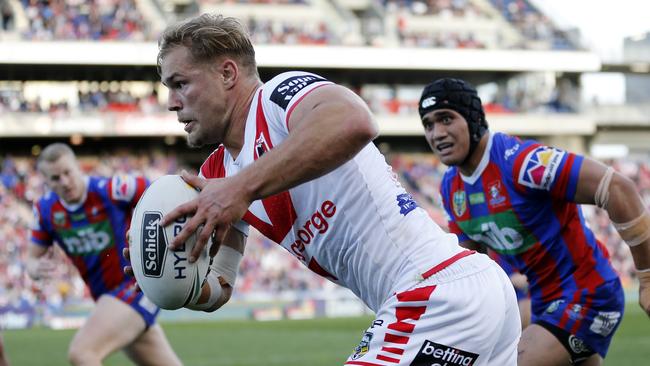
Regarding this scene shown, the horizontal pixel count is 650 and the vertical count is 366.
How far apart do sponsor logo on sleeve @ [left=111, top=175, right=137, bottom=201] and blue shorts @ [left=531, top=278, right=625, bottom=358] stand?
13.1 ft

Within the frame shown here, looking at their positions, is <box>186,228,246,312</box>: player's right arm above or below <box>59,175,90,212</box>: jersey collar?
above

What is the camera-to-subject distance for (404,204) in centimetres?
377

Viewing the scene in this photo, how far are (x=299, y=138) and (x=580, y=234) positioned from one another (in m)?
3.27

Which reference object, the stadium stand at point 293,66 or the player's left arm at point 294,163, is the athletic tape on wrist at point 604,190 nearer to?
the player's left arm at point 294,163

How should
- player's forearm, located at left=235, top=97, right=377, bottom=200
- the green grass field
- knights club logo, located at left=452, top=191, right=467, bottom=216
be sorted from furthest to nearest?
the green grass field < knights club logo, located at left=452, top=191, right=467, bottom=216 < player's forearm, located at left=235, top=97, right=377, bottom=200

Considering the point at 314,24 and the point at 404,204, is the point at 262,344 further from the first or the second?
the point at 314,24

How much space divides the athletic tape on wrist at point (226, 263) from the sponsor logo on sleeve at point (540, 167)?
1.98 m

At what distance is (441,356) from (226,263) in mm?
1187

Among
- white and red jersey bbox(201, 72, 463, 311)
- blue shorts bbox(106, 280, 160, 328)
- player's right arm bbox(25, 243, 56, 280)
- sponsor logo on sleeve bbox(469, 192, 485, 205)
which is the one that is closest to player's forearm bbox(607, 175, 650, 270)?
sponsor logo on sleeve bbox(469, 192, 485, 205)

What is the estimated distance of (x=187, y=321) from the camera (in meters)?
24.7

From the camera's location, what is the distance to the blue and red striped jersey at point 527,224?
19.1 ft

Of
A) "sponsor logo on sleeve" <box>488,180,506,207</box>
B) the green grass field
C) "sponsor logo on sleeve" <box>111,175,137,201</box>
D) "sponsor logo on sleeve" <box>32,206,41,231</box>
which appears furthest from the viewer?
the green grass field

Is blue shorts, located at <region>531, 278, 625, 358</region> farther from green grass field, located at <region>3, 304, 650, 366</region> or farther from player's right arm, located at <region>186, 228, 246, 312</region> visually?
green grass field, located at <region>3, 304, 650, 366</region>

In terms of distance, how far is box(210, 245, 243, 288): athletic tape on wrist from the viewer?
4.40 m
